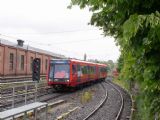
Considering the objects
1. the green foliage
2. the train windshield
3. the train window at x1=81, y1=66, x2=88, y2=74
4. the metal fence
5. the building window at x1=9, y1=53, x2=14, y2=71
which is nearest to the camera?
the green foliage

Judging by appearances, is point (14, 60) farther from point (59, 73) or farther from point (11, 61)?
point (59, 73)

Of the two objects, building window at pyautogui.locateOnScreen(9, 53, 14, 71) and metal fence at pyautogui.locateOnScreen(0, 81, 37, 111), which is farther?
building window at pyautogui.locateOnScreen(9, 53, 14, 71)

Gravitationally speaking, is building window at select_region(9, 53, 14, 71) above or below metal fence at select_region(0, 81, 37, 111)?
above

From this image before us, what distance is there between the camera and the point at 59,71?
30.9 metres

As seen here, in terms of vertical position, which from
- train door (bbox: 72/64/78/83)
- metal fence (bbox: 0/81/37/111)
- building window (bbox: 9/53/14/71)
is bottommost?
metal fence (bbox: 0/81/37/111)

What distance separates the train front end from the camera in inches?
1202

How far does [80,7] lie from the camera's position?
7.09 m

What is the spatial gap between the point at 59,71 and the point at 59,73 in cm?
18

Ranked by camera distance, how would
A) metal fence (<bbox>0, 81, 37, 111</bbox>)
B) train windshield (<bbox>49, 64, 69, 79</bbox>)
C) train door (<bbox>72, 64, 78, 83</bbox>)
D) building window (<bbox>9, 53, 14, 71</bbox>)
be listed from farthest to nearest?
building window (<bbox>9, 53, 14, 71</bbox>) → train door (<bbox>72, 64, 78, 83</bbox>) → train windshield (<bbox>49, 64, 69, 79</bbox>) → metal fence (<bbox>0, 81, 37, 111</bbox>)

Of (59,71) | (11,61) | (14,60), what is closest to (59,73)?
(59,71)

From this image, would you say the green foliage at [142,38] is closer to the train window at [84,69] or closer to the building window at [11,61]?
the train window at [84,69]

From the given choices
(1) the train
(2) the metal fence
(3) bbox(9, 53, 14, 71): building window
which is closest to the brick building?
(3) bbox(9, 53, 14, 71): building window

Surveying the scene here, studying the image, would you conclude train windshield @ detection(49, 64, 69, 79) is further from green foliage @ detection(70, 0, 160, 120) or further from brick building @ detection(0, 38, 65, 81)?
green foliage @ detection(70, 0, 160, 120)

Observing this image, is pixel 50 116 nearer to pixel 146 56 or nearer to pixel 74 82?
pixel 146 56
